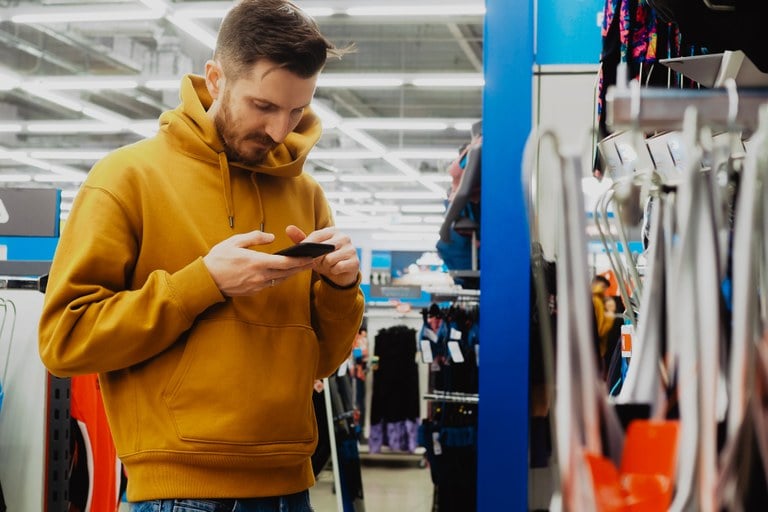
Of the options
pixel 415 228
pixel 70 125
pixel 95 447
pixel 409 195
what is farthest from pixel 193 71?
pixel 415 228

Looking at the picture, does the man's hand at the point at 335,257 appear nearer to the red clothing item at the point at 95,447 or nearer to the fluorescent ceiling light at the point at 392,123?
the red clothing item at the point at 95,447

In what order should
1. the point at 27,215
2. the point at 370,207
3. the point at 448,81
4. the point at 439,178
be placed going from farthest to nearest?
1. the point at 370,207
2. the point at 439,178
3. the point at 448,81
4. the point at 27,215

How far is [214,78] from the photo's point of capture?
1.67 meters

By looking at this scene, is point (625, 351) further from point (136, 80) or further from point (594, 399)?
point (136, 80)

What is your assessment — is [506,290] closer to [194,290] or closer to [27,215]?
[194,290]

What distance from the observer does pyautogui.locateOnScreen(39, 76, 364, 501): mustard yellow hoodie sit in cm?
143

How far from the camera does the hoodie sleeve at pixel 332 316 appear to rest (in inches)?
67.5

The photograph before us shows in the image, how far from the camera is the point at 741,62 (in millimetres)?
1300

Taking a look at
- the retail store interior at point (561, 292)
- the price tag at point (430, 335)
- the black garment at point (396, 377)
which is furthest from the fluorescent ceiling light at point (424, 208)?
the price tag at point (430, 335)

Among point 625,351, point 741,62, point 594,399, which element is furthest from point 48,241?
point 594,399

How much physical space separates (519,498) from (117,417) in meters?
1.91

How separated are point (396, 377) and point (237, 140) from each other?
794 centimetres

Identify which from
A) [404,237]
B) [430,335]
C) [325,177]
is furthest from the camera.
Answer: [404,237]

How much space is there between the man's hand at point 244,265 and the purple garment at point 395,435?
27.8 feet
